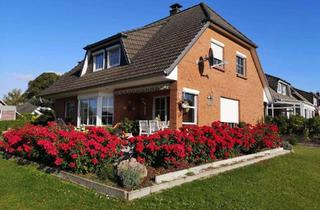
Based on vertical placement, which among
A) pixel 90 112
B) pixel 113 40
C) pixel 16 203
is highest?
pixel 113 40

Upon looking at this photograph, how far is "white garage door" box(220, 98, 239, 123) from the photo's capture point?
773 inches

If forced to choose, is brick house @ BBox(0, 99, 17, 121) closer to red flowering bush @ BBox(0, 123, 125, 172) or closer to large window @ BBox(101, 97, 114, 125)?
large window @ BBox(101, 97, 114, 125)

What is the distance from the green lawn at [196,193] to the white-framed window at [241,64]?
38.9 ft

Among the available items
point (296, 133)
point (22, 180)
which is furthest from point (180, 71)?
point (296, 133)

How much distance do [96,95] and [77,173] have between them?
1163 centimetres

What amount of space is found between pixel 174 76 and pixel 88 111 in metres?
8.79

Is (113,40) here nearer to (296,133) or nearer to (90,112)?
(90,112)

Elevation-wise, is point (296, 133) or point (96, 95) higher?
point (96, 95)

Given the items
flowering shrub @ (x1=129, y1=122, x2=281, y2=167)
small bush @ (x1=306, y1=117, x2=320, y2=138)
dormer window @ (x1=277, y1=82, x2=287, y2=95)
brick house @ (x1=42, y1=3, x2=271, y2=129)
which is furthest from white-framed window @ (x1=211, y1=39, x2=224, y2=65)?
dormer window @ (x1=277, y1=82, x2=287, y2=95)

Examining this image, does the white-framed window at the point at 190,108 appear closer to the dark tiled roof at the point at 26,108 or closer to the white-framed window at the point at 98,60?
the white-framed window at the point at 98,60

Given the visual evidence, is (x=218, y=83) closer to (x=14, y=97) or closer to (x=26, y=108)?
(x=26, y=108)

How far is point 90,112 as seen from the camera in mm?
21609

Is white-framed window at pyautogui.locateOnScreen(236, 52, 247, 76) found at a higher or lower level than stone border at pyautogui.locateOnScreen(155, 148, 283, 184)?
higher

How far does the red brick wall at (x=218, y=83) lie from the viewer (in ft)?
54.8
